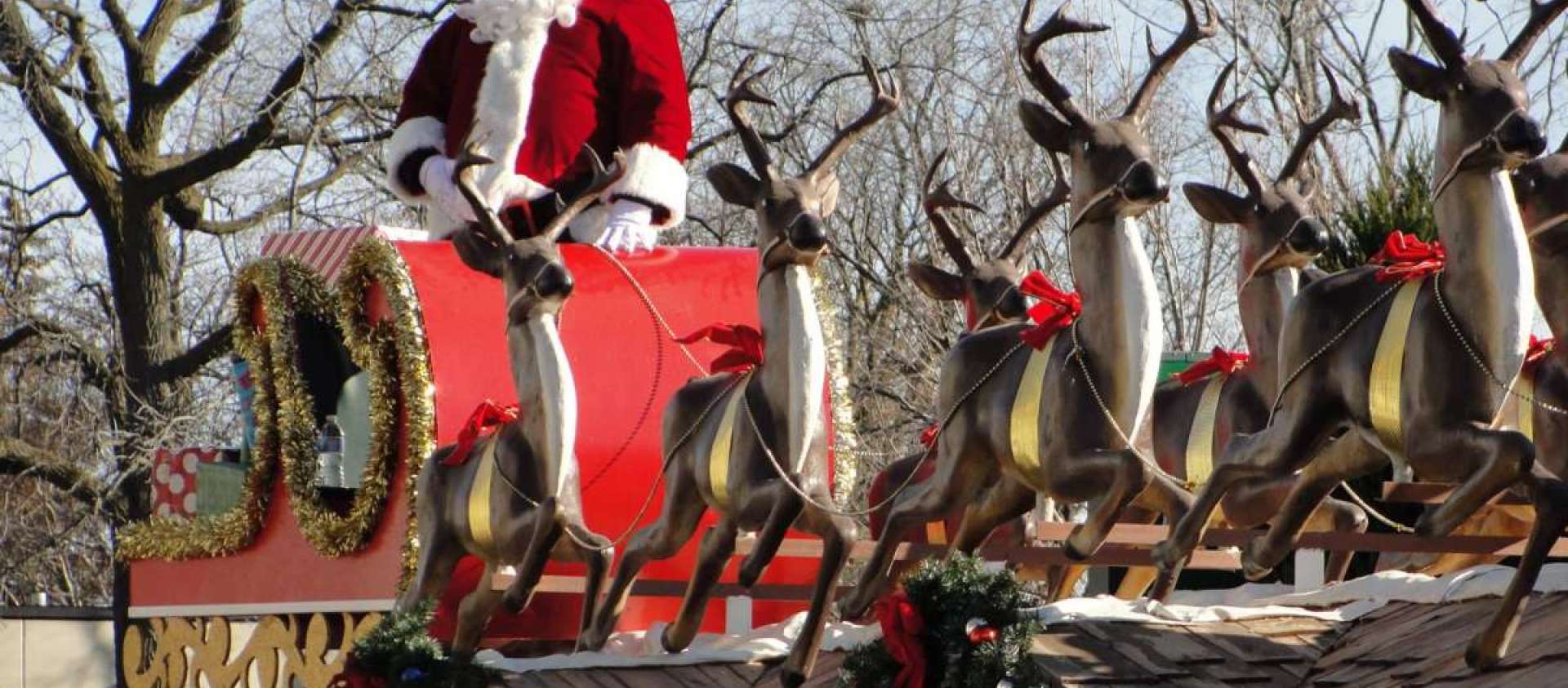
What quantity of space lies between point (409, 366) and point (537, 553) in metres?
1.04

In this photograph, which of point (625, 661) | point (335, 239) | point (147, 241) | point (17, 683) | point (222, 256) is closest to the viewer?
point (625, 661)

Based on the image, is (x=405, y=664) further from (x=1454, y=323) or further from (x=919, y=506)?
(x=1454, y=323)

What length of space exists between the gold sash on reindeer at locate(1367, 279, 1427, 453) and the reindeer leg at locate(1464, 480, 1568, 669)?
14.3 inches

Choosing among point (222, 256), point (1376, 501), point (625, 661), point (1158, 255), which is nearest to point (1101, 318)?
point (625, 661)

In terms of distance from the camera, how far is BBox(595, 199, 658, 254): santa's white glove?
8469mm

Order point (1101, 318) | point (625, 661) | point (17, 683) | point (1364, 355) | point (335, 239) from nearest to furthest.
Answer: point (1364, 355) → point (1101, 318) → point (625, 661) → point (335, 239) → point (17, 683)

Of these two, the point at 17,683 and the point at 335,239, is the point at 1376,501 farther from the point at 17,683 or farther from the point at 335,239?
the point at 17,683

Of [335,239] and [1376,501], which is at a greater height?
[335,239]

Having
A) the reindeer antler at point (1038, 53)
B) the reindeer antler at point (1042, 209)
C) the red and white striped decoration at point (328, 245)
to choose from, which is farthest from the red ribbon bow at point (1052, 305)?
the red and white striped decoration at point (328, 245)

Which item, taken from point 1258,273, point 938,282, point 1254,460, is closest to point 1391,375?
point 1254,460

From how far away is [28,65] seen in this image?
16438mm

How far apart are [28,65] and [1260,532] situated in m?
12.0

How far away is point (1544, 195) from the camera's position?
5582 millimetres

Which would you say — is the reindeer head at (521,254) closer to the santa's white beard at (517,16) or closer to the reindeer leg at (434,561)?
the reindeer leg at (434,561)
